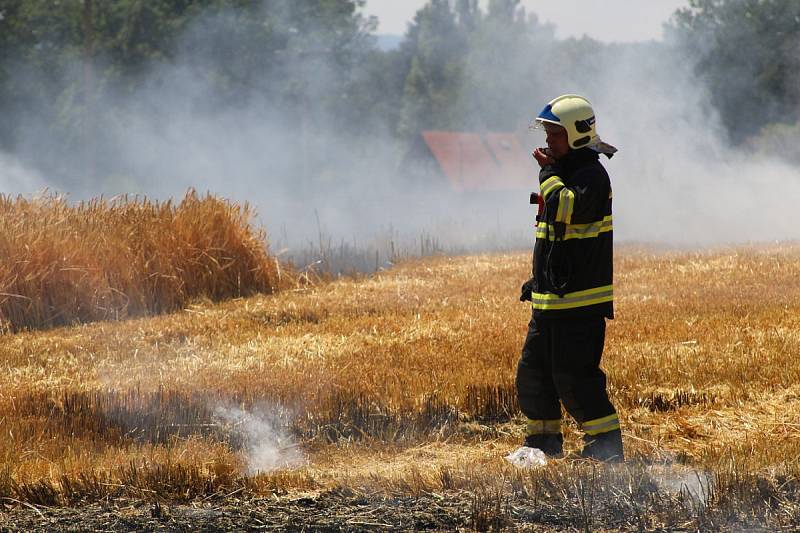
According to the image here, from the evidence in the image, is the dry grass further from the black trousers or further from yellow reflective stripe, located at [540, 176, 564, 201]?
yellow reflective stripe, located at [540, 176, 564, 201]

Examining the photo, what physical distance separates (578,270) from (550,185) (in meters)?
0.44

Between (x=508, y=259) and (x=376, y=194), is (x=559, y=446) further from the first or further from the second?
(x=376, y=194)

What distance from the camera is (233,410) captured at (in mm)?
6453

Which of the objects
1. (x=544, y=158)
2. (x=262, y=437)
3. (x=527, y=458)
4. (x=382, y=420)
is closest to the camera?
(x=544, y=158)

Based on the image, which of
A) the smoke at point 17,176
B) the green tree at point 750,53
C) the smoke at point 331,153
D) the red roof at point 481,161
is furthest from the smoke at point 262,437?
the green tree at point 750,53

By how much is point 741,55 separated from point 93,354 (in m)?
30.7

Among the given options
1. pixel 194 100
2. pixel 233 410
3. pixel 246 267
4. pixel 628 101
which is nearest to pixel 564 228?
pixel 233 410

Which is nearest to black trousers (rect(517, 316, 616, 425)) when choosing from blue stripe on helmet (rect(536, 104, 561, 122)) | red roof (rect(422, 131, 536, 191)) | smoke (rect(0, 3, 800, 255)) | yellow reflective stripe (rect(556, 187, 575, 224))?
yellow reflective stripe (rect(556, 187, 575, 224))

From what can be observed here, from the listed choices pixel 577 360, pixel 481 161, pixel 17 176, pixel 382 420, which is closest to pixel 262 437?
pixel 382 420

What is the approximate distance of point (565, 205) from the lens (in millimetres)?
5031

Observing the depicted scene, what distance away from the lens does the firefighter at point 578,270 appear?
203 inches

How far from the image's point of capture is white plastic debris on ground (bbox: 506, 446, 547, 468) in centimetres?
533

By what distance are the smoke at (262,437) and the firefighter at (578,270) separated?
5.39ft

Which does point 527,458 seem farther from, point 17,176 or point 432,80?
point 432,80
